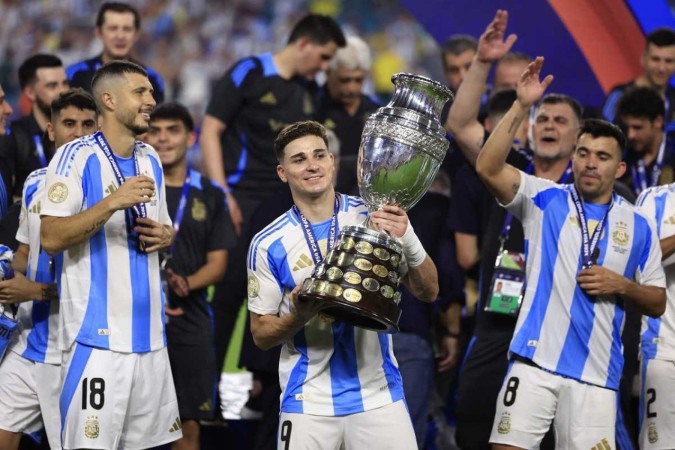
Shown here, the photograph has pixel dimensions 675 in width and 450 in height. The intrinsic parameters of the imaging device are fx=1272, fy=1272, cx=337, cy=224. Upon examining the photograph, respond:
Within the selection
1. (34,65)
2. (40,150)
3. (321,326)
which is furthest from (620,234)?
(34,65)

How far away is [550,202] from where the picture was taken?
240 inches

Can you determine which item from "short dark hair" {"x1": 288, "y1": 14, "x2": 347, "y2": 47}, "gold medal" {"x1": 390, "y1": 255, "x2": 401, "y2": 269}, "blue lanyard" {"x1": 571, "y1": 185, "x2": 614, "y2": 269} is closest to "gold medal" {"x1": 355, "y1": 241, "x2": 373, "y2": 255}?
"gold medal" {"x1": 390, "y1": 255, "x2": 401, "y2": 269}

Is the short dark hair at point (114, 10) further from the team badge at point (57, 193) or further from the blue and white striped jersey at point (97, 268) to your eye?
the team badge at point (57, 193)

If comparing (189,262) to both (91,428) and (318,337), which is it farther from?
(318,337)

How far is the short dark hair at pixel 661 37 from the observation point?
8258mm

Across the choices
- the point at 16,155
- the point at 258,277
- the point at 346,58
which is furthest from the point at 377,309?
the point at 346,58

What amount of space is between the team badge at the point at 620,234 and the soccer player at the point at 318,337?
1319 mm

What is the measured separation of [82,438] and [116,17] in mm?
3430

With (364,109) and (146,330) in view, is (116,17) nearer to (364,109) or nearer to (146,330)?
(364,109)

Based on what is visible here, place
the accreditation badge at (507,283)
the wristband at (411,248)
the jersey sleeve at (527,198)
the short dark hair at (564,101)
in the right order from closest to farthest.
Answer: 1. the wristband at (411,248)
2. the jersey sleeve at (527,198)
3. the accreditation badge at (507,283)
4. the short dark hair at (564,101)

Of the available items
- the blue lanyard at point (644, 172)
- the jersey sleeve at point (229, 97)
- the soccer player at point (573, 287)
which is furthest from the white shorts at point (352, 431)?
the jersey sleeve at point (229, 97)

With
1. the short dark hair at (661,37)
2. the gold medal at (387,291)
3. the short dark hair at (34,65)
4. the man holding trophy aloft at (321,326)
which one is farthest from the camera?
the short dark hair at (661,37)

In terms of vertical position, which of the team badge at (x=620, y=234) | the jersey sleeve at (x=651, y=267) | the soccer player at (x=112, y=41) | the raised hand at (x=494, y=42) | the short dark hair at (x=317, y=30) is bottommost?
the jersey sleeve at (x=651, y=267)

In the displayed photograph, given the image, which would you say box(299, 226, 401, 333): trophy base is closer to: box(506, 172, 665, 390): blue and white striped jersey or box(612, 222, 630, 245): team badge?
box(506, 172, 665, 390): blue and white striped jersey
